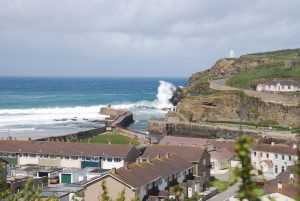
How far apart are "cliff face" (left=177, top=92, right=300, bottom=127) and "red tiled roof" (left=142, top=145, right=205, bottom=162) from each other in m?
35.8

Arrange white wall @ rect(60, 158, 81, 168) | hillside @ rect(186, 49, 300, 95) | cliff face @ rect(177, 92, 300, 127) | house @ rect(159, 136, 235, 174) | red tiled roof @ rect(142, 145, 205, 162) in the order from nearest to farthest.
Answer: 1. red tiled roof @ rect(142, 145, 205, 162)
2. white wall @ rect(60, 158, 81, 168)
3. house @ rect(159, 136, 235, 174)
4. cliff face @ rect(177, 92, 300, 127)
5. hillside @ rect(186, 49, 300, 95)

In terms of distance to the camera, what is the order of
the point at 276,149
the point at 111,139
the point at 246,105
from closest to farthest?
the point at 276,149, the point at 111,139, the point at 246,105

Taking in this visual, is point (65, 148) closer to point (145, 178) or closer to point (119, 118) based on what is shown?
point (145, 178)

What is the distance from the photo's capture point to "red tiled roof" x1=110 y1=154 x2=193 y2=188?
2845cm

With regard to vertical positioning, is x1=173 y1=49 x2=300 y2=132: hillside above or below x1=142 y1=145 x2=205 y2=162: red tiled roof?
above

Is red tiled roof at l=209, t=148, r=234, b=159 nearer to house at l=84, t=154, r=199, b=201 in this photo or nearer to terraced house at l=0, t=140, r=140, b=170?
house at l=84, t=154, r=199, b=201

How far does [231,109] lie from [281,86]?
10.4 metres

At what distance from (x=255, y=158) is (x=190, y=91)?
50.3 meters

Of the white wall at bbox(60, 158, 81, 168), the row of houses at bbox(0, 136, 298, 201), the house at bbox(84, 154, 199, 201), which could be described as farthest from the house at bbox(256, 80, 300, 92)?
the white wall at bbox(60, 158, 81, 168)

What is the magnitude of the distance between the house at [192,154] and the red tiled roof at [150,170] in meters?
1.15

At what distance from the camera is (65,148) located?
135 ft

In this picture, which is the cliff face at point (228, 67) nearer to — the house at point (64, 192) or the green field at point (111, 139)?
the green field at point (111, 139)

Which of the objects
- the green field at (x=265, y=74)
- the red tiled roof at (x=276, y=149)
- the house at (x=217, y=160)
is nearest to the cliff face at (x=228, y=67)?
the green field at (x=265, y=74)

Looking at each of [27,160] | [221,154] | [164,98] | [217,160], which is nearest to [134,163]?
[27,160]
